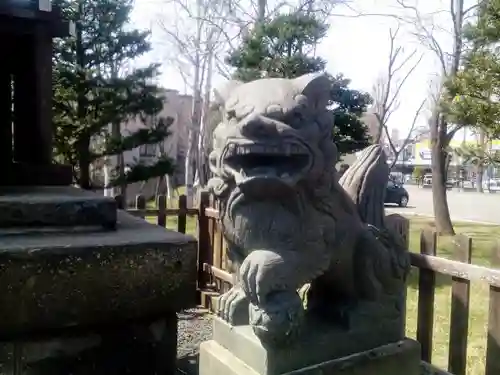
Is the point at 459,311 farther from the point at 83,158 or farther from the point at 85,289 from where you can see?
the point at 83,158

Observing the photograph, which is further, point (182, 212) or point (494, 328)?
point (182, 212)

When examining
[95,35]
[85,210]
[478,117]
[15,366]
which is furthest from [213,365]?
[95,35]

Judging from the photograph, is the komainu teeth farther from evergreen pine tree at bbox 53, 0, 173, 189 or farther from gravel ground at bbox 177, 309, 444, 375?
evergreen pine tree at bbox 53, 0, 173, 189

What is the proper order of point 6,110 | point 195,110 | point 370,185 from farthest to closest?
point 195,110, point 6,110, point 370,185

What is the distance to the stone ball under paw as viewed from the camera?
4.66 feet

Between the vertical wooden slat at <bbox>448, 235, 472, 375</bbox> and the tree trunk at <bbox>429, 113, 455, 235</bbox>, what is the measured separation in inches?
322

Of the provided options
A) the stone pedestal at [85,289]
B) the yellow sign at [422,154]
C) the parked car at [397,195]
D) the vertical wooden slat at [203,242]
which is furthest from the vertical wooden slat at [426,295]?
the yellow sign at [422,154]

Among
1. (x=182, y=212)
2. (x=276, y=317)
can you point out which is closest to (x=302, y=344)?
(x=276, y=317)

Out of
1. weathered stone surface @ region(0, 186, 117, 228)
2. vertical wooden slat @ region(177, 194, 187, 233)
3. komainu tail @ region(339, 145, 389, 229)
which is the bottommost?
vertical wooden slat @ region(177, 194, 187, 233)

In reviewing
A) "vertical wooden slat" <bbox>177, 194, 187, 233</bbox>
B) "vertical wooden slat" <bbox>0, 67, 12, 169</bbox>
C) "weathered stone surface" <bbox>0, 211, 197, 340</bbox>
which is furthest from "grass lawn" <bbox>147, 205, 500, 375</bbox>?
"vertical wooden slat" <bbox>0, 67, 12, 169</bbox>

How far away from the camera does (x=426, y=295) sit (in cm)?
250

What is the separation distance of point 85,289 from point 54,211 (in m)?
0.43

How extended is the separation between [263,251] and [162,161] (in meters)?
6.73

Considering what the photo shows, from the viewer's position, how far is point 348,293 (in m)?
1.74
